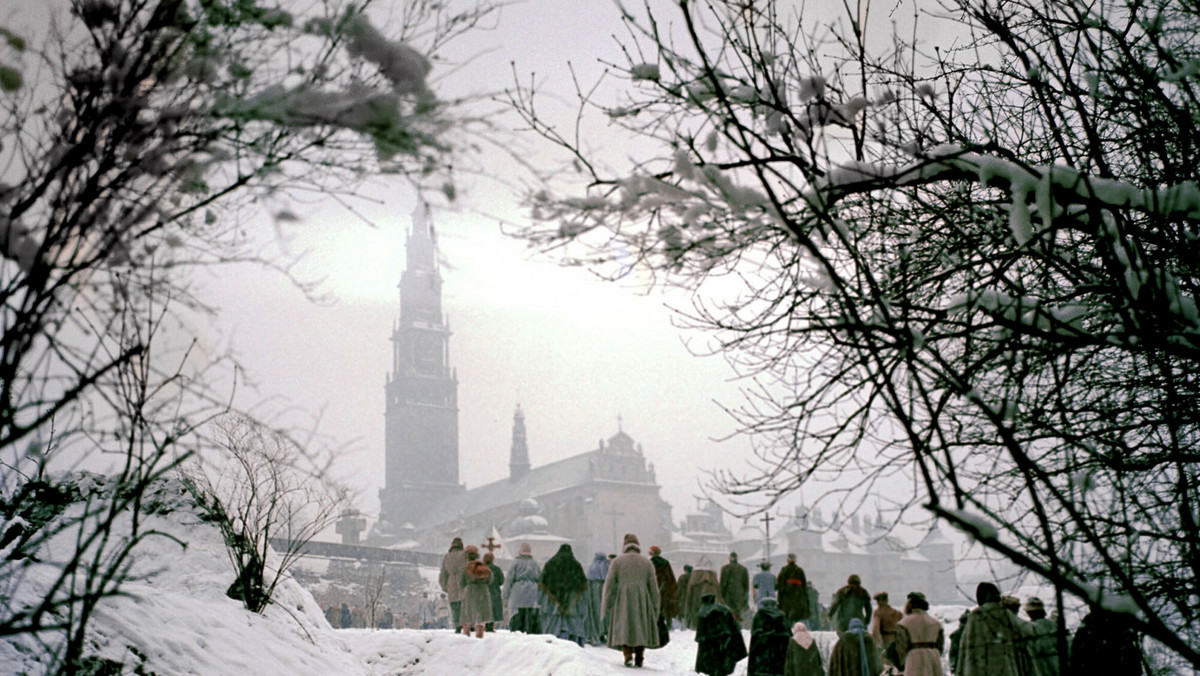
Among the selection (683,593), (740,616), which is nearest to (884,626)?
(740,616)

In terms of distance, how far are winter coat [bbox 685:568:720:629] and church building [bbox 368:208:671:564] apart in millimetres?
45650

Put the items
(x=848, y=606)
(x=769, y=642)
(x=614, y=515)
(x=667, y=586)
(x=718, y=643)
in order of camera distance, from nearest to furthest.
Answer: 1. (x=769, y=642)
2. (x=718, y=643)
3. (x=667, y=586)
4. (x=848, y=606)
5. (x=614, y=515)

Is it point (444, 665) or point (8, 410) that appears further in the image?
point (444, 665)

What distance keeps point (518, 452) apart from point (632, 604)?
7759cm

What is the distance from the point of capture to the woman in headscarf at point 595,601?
45.1 ft

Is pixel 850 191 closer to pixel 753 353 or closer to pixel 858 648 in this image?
pixel 753 353

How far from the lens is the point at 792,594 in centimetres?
1507

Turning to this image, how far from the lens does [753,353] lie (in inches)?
217

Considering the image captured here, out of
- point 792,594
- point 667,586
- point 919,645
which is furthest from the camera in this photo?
point 792,594

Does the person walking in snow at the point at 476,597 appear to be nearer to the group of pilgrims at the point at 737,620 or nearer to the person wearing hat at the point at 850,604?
the group of pilgrims at the point at 737,620

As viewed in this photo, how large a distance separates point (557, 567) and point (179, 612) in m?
7.00

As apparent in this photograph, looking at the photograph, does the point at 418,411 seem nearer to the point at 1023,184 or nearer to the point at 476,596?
the point at 476,596

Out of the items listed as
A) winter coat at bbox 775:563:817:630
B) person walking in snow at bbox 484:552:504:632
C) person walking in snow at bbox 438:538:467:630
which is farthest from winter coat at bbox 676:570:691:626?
person walking in snow at bbox 438:538:467:630

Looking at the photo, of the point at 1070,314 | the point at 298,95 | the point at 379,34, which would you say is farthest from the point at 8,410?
the point at 1070,314
